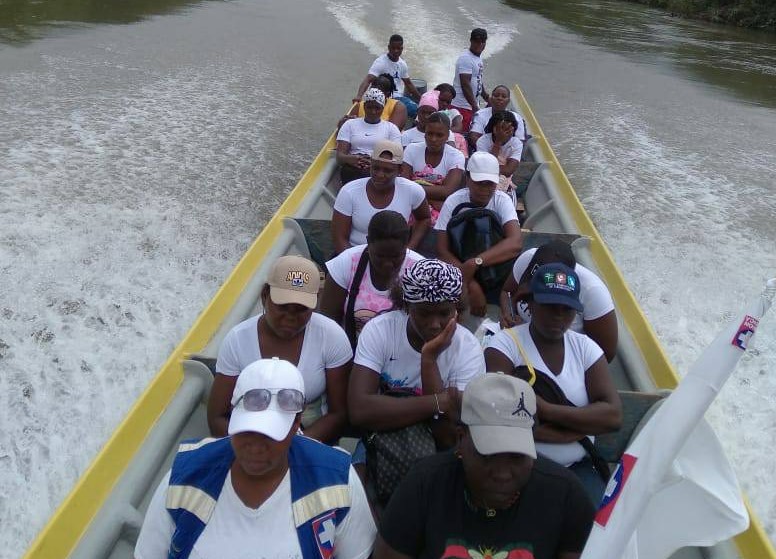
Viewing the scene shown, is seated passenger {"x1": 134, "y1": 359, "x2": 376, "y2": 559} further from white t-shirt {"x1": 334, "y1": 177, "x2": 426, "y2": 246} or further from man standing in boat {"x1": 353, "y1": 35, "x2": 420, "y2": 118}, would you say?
man standing in boat {"x1": 353, "y1": 35, "x2": 420, "y2": 118}

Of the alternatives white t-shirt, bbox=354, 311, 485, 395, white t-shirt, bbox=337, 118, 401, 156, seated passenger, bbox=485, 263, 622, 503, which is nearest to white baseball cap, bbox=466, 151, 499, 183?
seated passenger, bbox=485, 263, 622, 503

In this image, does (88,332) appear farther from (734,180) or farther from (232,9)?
(232,9)

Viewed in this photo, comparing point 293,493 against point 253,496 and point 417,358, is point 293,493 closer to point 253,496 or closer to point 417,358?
point 253,496

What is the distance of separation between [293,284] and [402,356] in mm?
455

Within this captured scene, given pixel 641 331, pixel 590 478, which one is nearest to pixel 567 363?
pixel 590 478

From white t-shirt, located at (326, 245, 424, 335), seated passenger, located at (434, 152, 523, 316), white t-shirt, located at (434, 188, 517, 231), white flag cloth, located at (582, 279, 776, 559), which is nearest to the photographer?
white flag cloth, located at (582, 279, 776, 559)

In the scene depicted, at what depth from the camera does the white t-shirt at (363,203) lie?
364cm

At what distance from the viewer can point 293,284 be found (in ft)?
7.16

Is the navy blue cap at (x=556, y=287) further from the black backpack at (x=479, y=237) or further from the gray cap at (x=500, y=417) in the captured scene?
the black backpack at (x=479, y=237)

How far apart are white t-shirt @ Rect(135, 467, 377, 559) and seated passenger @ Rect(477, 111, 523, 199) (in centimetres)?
388

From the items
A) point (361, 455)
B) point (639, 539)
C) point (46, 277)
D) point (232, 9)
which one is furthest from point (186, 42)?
point (639, 539)

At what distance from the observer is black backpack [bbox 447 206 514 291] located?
137 inches

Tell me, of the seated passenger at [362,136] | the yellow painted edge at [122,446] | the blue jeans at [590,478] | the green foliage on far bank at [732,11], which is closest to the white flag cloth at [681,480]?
the blue jeans at [590,478]

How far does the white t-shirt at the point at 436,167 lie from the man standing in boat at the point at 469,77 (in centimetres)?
280
